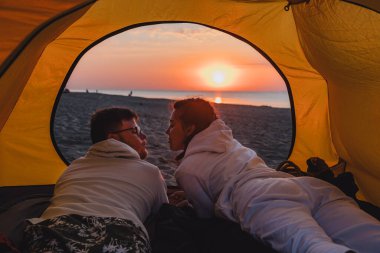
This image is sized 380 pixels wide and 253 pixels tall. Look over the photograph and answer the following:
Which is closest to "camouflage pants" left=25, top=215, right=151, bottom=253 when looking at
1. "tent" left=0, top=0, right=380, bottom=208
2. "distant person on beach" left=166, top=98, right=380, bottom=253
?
"distant person on beach" left=166, top=98, right=380, bottom=253

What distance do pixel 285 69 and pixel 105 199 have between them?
6.44 ft

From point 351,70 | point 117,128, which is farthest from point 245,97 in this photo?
point 117,128

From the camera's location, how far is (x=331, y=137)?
306cm

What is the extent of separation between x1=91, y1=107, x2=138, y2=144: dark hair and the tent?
399 mm

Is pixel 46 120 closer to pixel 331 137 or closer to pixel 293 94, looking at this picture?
pixel 293 94

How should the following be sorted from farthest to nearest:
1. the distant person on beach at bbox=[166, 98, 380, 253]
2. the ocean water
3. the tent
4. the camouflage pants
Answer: the ocean water, the tent, the distant person on beach at bbox=[166, 98, 380, 253], the camouflage pants

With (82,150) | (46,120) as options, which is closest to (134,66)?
(82,150)

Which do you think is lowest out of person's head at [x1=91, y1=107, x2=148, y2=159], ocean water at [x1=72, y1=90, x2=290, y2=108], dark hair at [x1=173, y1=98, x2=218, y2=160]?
ocean water at [x1=72, y1=90, x2=290, y2=108]

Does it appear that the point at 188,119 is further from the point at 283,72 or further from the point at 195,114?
the point at 283,72

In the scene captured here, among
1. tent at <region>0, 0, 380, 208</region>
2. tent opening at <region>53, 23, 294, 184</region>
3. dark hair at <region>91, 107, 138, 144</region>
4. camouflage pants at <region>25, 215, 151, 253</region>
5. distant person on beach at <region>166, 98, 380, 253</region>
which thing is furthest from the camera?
tent opening at <region>53, 23, 294, 184</region>

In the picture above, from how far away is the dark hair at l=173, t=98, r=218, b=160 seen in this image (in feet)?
7.30

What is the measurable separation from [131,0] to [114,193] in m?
1.47

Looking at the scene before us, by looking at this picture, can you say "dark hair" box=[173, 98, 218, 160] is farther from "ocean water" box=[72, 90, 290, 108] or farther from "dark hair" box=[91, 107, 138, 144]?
"ocean water" box=[72, 90, 290, 108]

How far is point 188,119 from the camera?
2248 mm
